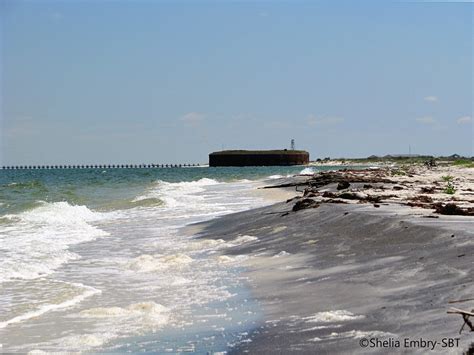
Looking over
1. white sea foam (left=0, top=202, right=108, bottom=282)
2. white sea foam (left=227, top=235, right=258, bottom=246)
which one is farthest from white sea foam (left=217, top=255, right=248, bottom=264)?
white sea foam (left=0, top=202, right=108, bottom=282)

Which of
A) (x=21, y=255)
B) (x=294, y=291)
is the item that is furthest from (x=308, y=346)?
(x=21, y=255)

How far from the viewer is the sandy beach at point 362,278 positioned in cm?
630

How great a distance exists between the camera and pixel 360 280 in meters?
8.95

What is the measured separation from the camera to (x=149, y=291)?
10.3 m

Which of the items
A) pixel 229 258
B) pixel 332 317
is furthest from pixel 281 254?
pixel 332 317

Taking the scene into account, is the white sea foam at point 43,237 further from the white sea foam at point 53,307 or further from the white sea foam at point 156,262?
the white sea foam at point 53,307

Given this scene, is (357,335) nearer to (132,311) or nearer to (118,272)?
(132,311)

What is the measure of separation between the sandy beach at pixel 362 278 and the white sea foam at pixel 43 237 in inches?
138

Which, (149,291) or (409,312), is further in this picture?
(149,291)

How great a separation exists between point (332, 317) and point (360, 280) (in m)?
1.76

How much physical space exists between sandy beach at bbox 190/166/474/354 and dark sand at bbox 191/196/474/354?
12 mm

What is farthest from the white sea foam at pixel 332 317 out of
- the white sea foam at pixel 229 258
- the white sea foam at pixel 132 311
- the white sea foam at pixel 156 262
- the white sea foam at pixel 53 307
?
the white sea foam at pixel 156 262

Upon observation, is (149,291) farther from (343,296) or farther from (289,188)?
(289,188)

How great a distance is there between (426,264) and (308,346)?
318cm
